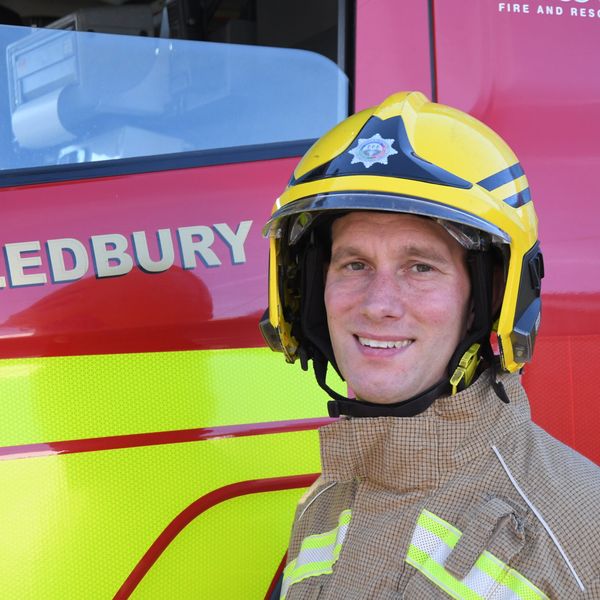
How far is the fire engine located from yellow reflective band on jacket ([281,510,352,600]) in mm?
312

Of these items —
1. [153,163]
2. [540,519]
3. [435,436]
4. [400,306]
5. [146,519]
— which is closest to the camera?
[540,519]

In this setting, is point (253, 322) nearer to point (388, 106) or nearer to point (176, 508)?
point (176, 508)

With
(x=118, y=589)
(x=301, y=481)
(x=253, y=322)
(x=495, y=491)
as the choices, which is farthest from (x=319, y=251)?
(x=118, y=589)

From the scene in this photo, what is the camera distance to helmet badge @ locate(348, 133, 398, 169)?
1457 mm

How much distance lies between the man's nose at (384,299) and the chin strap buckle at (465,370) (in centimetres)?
12

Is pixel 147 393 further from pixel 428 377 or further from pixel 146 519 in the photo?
pixel 428 377

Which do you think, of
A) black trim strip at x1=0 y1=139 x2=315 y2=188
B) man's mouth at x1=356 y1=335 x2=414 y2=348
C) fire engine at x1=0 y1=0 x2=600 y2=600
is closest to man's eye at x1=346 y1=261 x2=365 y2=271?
man's mouth at x1=356 y1=335 x2=414 y2=348

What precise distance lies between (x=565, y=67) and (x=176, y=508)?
46.6 inches

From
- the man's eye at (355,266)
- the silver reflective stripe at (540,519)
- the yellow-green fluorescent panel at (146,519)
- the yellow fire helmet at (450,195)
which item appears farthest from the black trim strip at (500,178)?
the yellow-green fluorescent panel at (146,519)

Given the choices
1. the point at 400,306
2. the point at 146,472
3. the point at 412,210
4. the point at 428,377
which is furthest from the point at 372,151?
the point at 146,472

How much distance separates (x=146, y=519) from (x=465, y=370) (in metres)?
0.67

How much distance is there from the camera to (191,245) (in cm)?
182

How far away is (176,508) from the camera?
1758 millimetres

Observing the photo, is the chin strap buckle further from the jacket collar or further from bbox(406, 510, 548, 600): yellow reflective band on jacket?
bbox(406, 510, 548, 600): yellow reflective band on jacket
